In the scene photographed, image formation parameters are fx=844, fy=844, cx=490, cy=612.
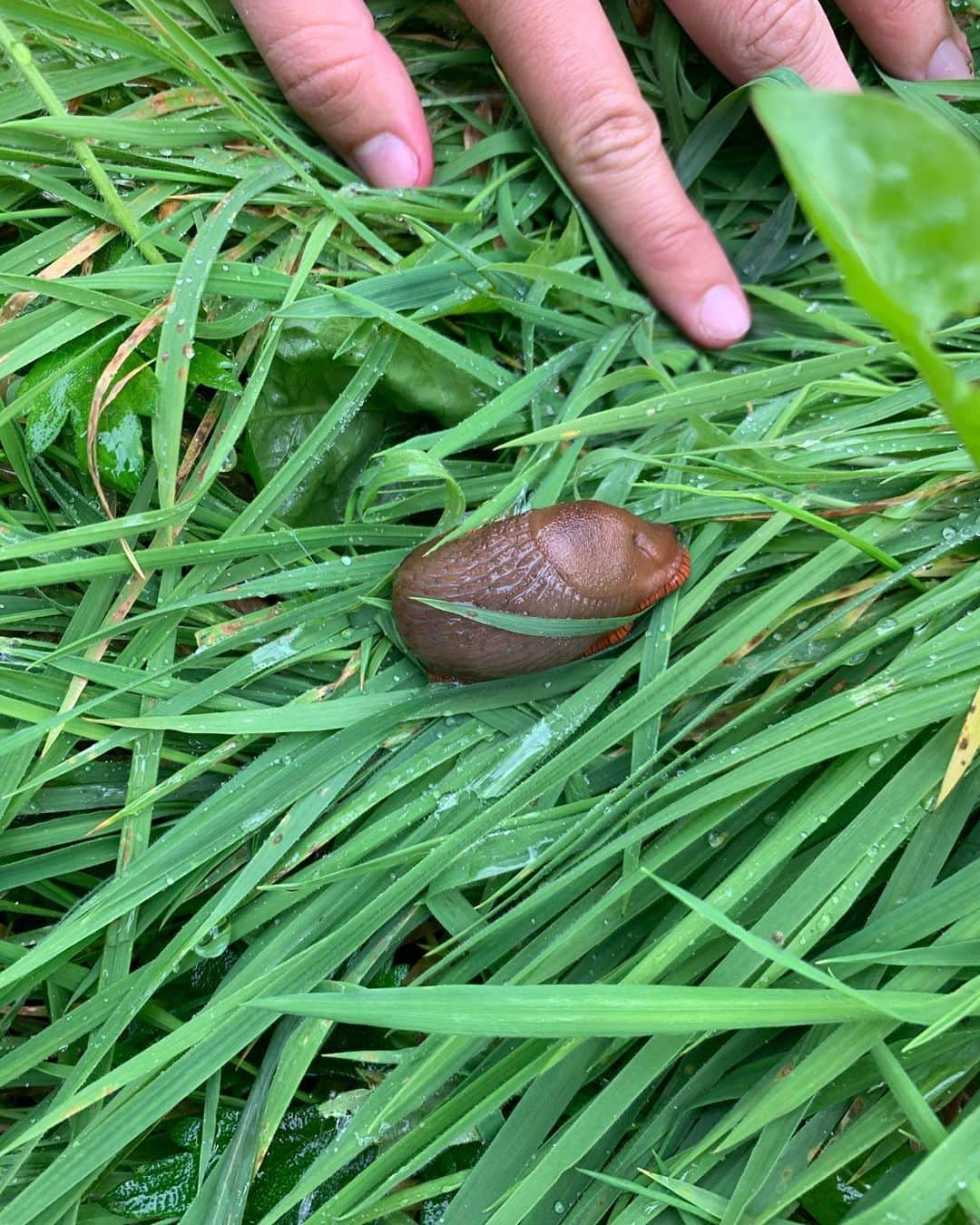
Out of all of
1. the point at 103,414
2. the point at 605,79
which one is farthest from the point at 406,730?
the point at 605,79

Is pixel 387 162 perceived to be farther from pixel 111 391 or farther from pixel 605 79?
pixel 111 391

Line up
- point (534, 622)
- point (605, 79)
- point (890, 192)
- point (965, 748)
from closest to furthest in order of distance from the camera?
1. point (890, 192)
2. point (965, 748)
3. point (534, 622)
4. point (605, 79)

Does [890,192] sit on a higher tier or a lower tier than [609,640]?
higher

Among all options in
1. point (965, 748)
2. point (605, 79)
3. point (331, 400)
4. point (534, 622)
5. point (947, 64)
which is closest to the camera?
point (965, 748)

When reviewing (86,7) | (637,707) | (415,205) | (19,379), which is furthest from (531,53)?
(637,707)

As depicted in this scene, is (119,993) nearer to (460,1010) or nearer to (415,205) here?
(460,1010)
